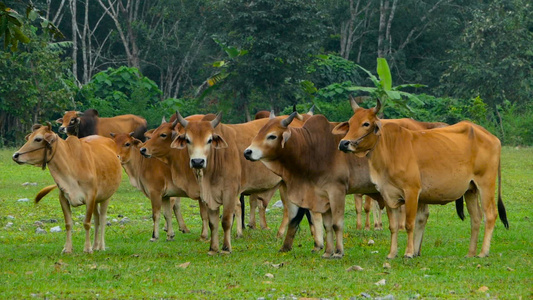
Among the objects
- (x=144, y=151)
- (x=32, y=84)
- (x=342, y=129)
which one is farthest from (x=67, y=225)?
(x=32, y=84)

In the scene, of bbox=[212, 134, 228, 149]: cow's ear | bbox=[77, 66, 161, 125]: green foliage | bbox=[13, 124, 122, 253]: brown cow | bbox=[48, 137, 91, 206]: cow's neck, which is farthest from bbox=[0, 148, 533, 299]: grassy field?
bbox=[77, 66, 161, 125]: green foliage

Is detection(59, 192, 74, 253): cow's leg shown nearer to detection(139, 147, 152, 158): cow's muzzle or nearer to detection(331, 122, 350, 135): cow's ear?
detection(139, 147, 152, 158): cow's muzzle

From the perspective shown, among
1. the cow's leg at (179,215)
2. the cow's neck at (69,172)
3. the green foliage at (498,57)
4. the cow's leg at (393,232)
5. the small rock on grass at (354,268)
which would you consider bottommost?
the cow's leg at (179,215)

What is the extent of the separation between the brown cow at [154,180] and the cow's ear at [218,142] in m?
1.98

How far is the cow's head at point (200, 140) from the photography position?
1130cm

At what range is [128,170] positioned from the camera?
1491cm

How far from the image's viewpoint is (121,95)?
37.2 meters

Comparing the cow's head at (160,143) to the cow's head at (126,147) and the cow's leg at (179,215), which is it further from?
the cow's leg at (179,215)

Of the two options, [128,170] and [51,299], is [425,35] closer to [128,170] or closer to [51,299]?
[128,170]

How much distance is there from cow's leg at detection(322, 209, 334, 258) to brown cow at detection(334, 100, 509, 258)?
77cm

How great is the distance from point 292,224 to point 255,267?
1746 millimetres

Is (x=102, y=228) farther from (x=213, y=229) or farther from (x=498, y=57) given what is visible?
(x=498, y=57)

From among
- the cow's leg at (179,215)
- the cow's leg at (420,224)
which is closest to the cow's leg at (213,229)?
the cow's leg at (420,224)

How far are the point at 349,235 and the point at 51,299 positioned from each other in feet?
20.2
